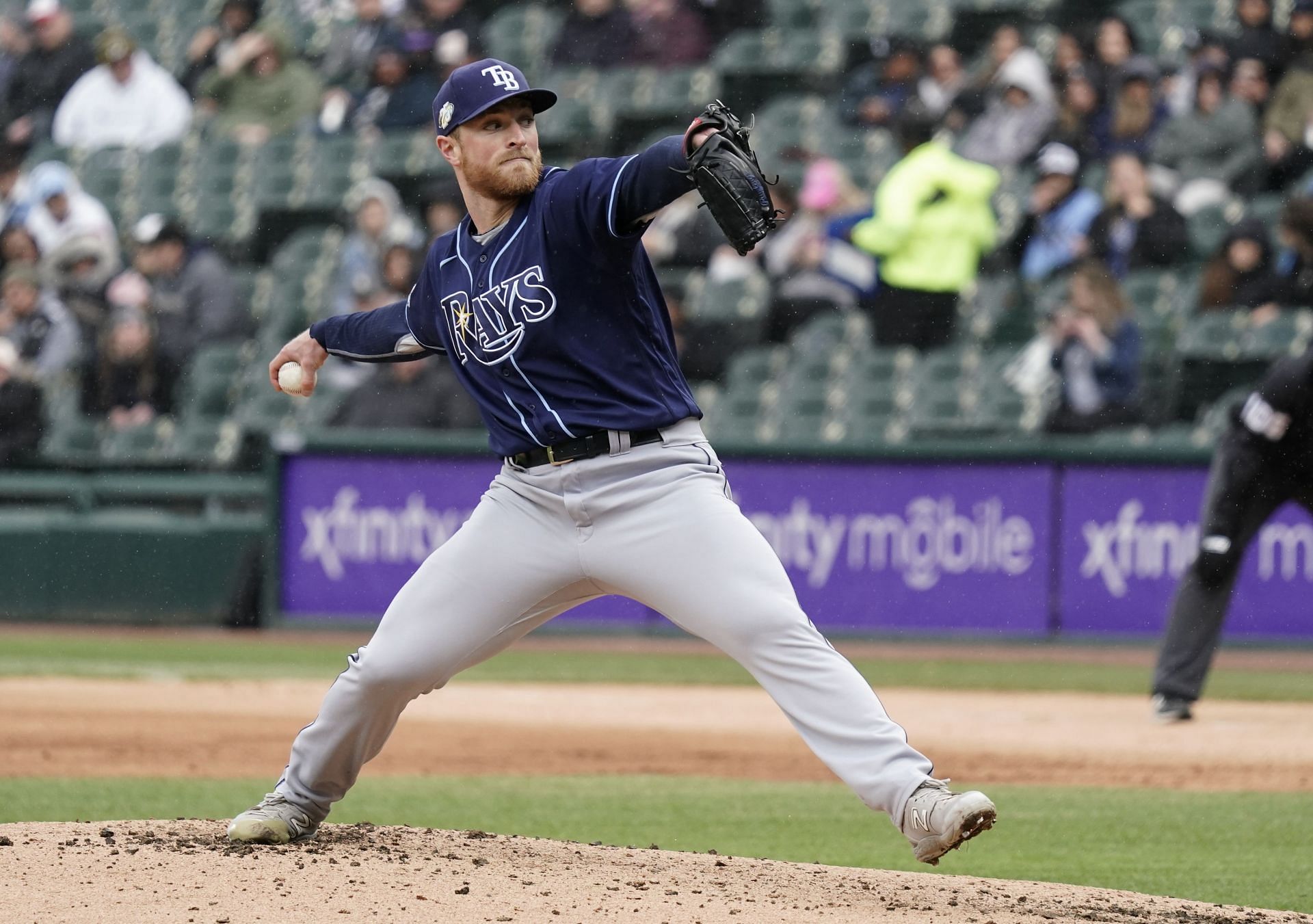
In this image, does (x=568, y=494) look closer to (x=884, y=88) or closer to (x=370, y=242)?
(x=370, y=242)

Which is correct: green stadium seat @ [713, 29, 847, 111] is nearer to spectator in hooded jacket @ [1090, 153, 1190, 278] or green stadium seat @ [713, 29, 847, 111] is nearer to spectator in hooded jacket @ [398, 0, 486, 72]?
spectator in hooded jacket @ [398, 0, 486, 72]

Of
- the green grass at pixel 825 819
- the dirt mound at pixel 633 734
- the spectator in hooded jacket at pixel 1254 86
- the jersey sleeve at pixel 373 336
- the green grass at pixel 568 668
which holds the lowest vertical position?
the green grass at pixel 568 668

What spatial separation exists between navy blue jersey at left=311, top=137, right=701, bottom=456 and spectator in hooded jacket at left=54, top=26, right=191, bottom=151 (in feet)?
44.3

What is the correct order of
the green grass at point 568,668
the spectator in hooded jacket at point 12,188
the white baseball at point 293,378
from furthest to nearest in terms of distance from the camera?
the spectator in hooded jacket at point 12,188 < the green grass at point 568,668 < the white baseball at point 293,378

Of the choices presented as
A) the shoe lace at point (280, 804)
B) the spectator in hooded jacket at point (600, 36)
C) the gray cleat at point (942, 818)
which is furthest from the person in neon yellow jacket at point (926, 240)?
the gray cleat at point (942, 818)

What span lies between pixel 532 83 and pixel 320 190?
2055 millimetres

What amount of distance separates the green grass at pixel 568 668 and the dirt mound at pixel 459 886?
5992 mm

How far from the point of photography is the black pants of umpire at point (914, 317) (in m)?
13.8

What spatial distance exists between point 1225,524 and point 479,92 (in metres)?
5.23

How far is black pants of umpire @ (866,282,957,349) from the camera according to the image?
13.8 m

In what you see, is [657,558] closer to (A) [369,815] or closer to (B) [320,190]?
(A) [369,815]

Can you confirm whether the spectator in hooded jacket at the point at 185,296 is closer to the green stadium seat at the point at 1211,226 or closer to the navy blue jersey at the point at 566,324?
the green stadium seat at the point at 1211,226

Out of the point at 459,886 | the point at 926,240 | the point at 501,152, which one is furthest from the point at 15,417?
the point at 459,886

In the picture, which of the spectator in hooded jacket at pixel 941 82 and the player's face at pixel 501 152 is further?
the spectator in hooded jacket at pixel 941 82
